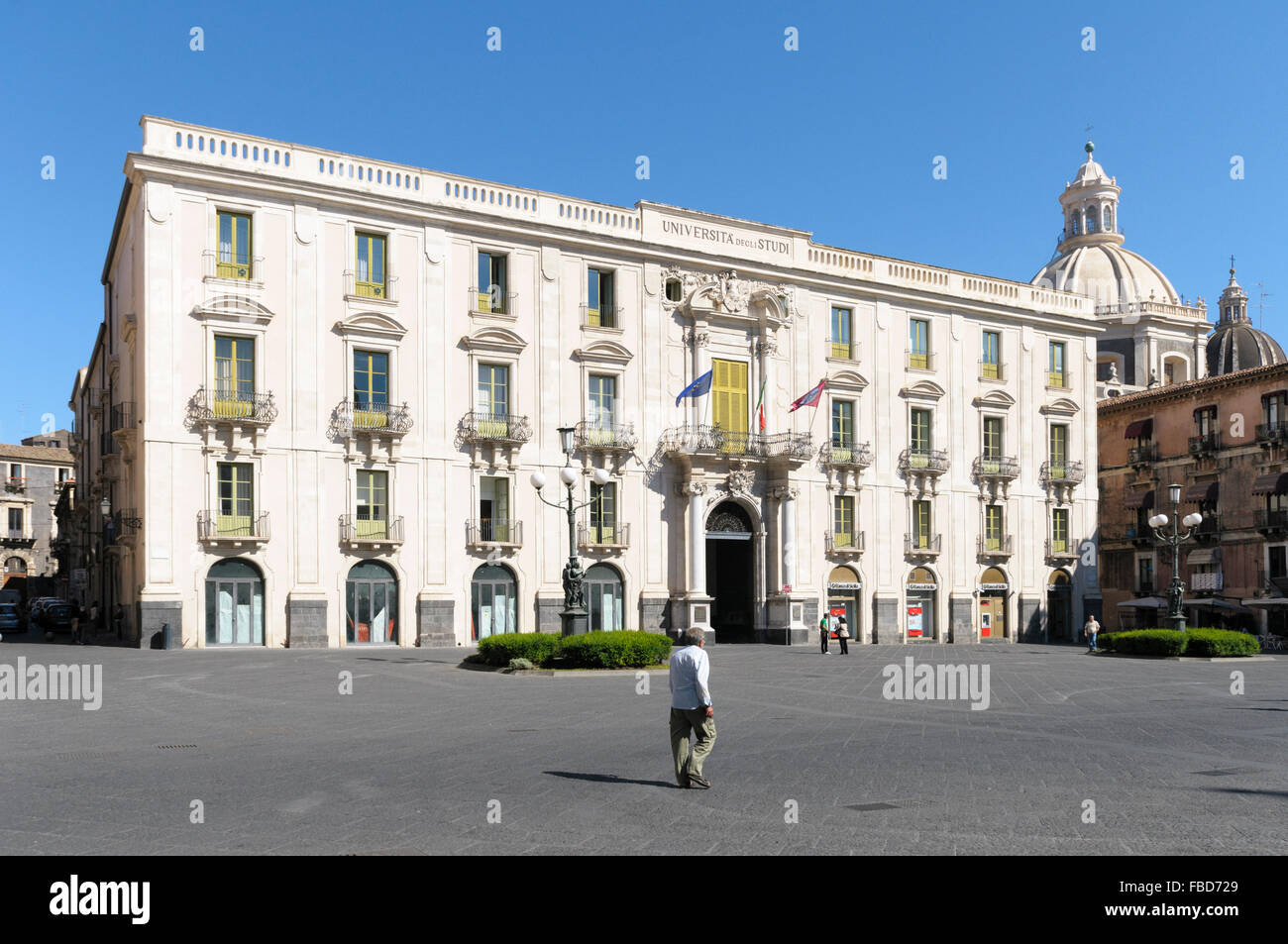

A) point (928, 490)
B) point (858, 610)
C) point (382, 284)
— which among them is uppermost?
point (382, 284)

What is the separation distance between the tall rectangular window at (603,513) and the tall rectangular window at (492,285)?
7.17 m

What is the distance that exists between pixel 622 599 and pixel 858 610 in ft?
36.1

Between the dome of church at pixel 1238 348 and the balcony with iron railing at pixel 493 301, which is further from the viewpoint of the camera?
the dome of church at pixel 1238 348

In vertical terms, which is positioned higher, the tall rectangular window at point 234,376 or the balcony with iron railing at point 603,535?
the tall rectangular window at point 234,376

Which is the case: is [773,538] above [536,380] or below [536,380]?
below

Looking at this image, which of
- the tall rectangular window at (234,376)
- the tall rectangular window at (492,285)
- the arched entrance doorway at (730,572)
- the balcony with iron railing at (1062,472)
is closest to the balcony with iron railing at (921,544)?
the balcony with iron railing at (1062,472)

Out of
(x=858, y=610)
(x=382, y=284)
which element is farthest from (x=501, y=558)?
(x=858, y=610)

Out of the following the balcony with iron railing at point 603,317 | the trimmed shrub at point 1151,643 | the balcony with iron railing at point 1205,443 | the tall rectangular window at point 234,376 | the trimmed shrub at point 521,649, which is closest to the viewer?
the trimmed shrub at point 521,649

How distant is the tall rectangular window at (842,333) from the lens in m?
50.0

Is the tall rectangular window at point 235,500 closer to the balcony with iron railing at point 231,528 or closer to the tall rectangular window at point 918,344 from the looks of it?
the balcony with iron railing at point 231,528

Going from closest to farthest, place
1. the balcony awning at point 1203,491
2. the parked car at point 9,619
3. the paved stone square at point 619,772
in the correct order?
the paved stone square at point 619,772, the parked car at point 9,619, the balcony awning at point 1203,491

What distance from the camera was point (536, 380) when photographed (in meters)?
42.9
